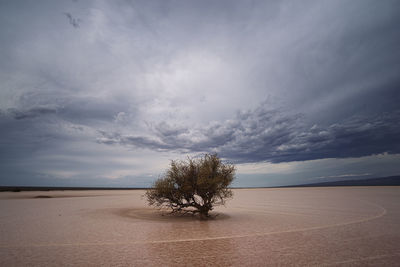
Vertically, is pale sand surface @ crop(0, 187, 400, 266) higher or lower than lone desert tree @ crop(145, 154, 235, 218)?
lower

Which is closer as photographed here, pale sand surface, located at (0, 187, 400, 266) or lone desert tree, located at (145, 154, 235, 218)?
pale sand surface, located at (0, 187, 400, 266)

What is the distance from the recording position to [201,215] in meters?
16.1

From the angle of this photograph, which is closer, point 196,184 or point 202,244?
point 202,244

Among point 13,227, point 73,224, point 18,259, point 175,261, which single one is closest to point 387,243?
point 175,261

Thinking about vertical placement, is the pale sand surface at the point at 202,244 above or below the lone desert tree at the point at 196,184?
below

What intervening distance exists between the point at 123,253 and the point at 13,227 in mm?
9245

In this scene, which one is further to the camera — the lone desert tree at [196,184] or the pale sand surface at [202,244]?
the lone desert tree at [196,184]

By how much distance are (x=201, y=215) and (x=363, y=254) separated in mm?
10210

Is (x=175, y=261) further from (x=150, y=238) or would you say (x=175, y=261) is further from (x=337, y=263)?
(x=337, y=263)

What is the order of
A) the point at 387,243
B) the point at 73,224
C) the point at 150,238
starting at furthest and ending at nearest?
the point at 73,224, the point at 150,238, the point at 387,243

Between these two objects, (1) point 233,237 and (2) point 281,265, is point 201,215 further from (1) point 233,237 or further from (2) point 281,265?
(2) point 281,265

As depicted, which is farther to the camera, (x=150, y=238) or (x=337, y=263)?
(x=150, y=238)

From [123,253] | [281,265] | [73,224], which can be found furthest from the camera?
[73,224]

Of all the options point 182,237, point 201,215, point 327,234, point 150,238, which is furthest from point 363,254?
point 201,215
